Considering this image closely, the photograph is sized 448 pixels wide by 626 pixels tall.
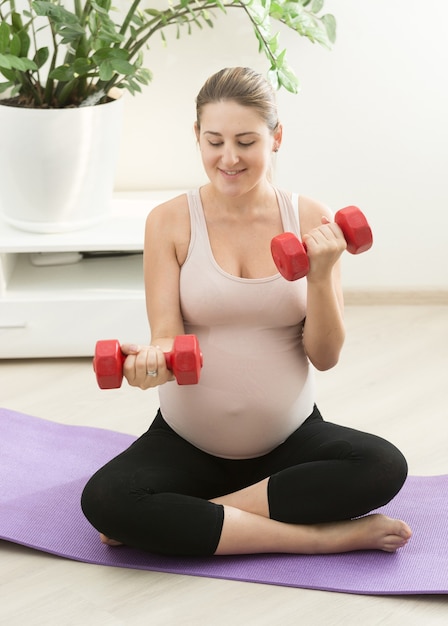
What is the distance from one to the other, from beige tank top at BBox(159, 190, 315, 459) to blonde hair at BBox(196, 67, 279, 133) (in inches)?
7.5

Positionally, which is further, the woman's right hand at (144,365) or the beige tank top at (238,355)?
the beige tank top at (238,355)

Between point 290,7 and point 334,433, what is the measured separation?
1091mm

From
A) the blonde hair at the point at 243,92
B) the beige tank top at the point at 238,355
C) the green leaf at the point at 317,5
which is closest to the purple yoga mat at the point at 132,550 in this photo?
the beige tank top at the point at 238,355

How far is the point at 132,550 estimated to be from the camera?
1626 mm

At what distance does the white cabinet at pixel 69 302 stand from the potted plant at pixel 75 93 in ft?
0.18

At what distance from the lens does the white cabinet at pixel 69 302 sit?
2361 mm

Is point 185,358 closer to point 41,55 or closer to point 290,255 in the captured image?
point 290,255

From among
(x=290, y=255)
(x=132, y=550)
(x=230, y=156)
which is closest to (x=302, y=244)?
(x=290, y=255)

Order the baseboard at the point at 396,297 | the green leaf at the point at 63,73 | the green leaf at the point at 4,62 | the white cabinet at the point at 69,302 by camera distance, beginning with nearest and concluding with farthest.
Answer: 1. the green leaf at the point at 4,62
2. the green leaf at the point at 63,73
3. the white cabinet at the point at 69,302
4. the baseboard at the point at 396,297

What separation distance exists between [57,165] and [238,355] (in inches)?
34.1

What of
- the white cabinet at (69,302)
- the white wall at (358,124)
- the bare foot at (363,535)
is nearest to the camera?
the bare foot at (363,535)

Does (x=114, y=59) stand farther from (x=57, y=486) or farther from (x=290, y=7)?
(x=57, y=486)

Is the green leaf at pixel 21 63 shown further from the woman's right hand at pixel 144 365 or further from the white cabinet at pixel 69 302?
the woman's right hand at pixel 144 365

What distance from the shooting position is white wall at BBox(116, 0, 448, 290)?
8.47 feet
